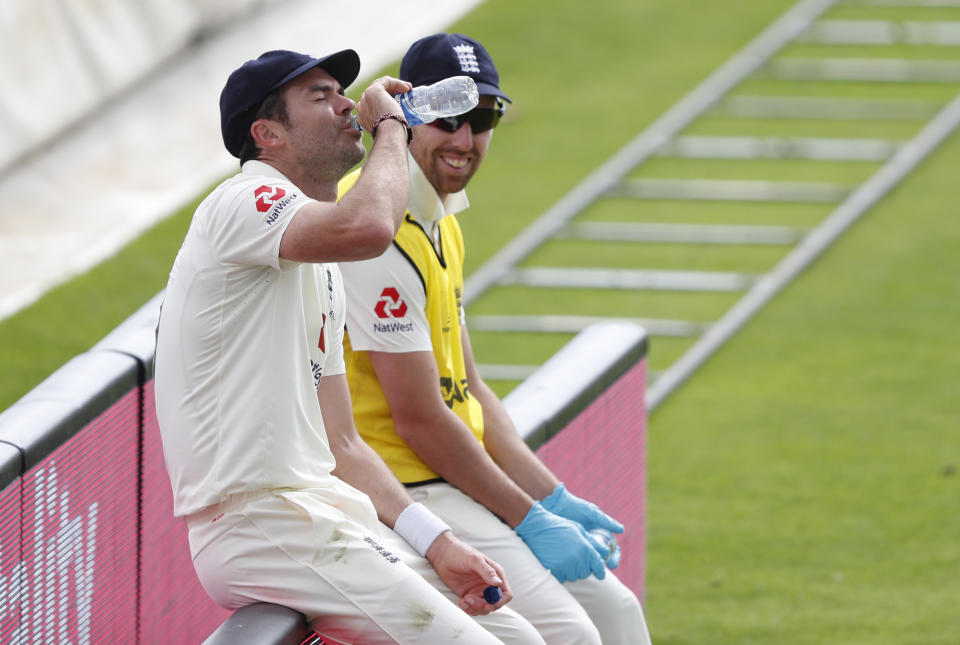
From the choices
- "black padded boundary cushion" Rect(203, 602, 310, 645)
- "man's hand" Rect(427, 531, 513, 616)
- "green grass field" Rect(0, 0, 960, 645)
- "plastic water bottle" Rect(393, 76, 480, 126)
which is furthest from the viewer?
"green grass field" Rect(0, 0, 960, 645)

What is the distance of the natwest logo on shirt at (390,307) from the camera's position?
3633mm

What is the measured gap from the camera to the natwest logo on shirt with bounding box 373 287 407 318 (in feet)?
11.9

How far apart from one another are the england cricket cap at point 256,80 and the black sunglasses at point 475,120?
64cm

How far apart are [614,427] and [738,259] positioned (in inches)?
186

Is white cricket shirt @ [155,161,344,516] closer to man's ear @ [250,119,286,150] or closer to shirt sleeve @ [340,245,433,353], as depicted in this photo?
man's ear @ [250,119,286,150]

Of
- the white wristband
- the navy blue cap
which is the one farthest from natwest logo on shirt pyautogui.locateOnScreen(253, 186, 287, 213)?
the navy blue cap

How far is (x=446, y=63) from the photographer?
152 inches

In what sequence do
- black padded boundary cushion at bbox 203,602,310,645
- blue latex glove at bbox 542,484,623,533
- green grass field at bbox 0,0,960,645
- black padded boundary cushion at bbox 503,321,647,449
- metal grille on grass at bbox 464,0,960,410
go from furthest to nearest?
metal grille on grass at bbox 464,0,960,410 < green grass field at bbox 0,0,960,645 < black padded boundary cushion at bbox 503,321,647,449 < blue latex glove at bbox 542,484,623,533 < black padded boundary cushion at bbox 203,602,310,645

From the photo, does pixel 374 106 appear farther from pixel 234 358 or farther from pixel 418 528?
pixel 418 528

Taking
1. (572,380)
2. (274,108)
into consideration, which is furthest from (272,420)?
(572,380)

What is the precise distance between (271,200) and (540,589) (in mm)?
1241

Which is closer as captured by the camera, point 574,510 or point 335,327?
point 335,327

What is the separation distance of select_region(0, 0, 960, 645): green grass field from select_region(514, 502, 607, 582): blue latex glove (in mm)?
1720

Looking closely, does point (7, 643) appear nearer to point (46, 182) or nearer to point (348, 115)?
point (348, 115)
